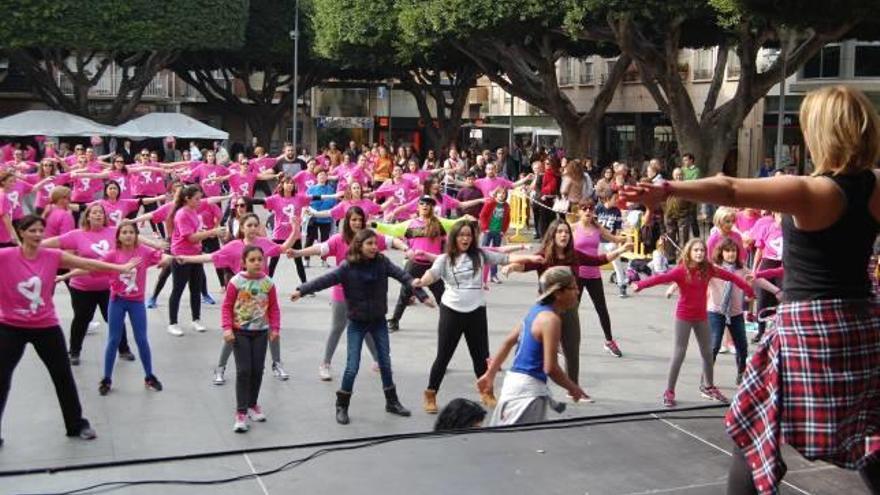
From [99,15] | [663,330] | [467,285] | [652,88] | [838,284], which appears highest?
[99,15]

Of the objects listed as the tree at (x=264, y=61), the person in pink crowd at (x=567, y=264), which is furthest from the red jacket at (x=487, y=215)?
the tree at (x=264, y=61)

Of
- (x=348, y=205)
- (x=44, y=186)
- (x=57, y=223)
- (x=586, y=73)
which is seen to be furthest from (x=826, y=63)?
(x=57, y=223)

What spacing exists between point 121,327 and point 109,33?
27.4 m

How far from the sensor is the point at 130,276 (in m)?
8.52

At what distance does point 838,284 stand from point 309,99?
53459mm

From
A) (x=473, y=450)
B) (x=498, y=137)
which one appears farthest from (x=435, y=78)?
(x=473, y=450)

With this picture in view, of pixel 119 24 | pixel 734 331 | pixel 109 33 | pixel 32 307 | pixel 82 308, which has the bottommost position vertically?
pixel 734 331

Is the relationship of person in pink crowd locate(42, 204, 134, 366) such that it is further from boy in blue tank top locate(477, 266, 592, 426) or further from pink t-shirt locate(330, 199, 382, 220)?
boy in blue tank top locate(477, 266, 592, 426)

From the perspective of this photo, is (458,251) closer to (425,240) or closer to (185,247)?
(425,240)

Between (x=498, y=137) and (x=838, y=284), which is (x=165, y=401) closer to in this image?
(x=838, y=284)

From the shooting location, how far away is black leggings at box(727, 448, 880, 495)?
132 inches

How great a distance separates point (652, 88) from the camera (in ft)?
78.2

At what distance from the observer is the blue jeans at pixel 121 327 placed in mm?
8477

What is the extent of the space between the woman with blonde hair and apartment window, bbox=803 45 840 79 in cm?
3303
